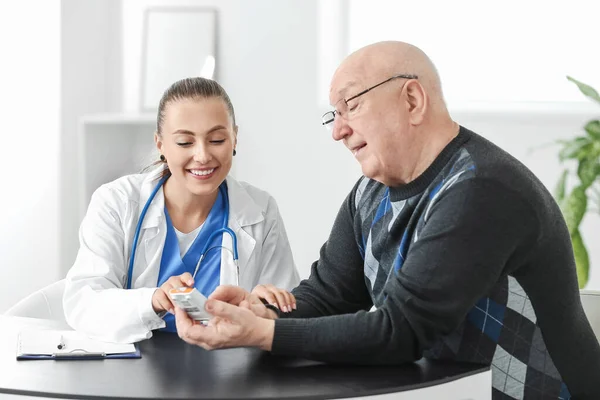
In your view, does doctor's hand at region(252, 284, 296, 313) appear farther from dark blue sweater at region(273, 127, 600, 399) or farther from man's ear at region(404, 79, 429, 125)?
man's ear at region(404, 79, 429, 125)

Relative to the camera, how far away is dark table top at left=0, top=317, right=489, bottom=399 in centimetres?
160

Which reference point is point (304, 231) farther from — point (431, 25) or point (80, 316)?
point (80, 316)

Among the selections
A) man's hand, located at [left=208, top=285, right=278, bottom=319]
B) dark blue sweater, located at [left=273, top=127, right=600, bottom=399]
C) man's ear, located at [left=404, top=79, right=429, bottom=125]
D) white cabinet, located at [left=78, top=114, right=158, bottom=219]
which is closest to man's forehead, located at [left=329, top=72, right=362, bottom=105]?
man's ear, located at [left=404, top=79, right=429, bottom=125]

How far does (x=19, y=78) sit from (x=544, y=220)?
2910mm

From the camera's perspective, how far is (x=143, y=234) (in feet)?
8.11

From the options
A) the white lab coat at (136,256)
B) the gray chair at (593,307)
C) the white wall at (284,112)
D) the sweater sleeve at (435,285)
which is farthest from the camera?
the white wall at (284,112)

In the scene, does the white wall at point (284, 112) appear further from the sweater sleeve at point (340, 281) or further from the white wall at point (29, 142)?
the sweater sleeve at point (340, 281)

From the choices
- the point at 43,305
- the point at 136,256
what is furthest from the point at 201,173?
the point at 43,305

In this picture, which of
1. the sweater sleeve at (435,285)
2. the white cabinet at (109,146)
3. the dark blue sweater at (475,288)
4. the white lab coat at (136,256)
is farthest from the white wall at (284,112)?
the sweater sleeve at (435,285)

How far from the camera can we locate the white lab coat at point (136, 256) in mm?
2141

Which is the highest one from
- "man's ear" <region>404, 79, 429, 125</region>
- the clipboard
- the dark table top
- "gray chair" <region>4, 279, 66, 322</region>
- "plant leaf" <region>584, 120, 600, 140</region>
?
"man's ear" <region>404, 79, 429, 125</region>

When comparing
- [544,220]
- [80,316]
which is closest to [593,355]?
[544,220]

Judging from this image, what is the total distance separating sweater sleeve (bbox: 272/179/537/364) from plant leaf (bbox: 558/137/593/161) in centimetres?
154

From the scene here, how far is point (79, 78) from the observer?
13.8 ft
